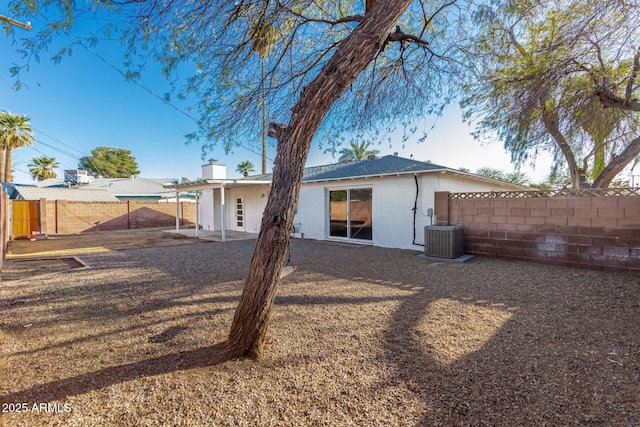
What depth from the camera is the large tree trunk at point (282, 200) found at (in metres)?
2.83

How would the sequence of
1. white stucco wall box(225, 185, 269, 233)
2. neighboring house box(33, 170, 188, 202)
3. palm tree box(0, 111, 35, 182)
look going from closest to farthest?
white stucco wall box(225, 185, 269, 233) → palm tree box(0, 111, 35, 182) → neighboring house box(33, 170, 188, 202)

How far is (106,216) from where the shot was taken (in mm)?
18156

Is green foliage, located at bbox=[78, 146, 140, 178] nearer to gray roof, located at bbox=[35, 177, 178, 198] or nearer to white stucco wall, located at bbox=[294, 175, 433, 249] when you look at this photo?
gray roof, located at bbox=[35, 177, 178, 198]

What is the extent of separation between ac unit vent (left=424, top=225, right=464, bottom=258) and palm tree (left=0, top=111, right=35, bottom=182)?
97.0ft

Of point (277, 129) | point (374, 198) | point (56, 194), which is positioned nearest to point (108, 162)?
point (56, 194)

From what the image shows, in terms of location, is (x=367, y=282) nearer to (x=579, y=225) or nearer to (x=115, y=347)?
(x=115, y=347)

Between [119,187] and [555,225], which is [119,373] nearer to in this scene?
[555,225]

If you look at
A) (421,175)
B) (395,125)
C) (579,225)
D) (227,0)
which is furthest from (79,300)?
(579,225)

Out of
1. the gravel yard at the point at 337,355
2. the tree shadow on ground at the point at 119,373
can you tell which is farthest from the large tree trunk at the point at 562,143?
the tree shadow on ground at the point at 119,373

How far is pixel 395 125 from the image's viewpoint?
7004mm

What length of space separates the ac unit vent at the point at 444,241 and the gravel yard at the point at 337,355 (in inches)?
83.1

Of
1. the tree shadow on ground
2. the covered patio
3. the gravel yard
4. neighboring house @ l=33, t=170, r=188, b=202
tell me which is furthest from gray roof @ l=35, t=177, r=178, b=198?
the tree shadow on ground

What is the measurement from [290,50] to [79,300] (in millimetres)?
5766

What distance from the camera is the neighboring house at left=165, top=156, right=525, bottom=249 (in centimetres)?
947
